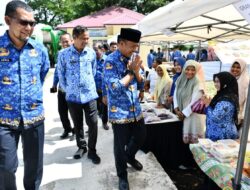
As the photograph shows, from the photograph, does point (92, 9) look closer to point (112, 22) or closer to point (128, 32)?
point (112, 22)

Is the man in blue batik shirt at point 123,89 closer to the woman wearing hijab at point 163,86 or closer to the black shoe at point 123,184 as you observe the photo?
the black shoe at point 123,184

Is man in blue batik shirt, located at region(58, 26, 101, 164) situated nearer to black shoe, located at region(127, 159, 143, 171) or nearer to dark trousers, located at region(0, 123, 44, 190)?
black shoe, located at region(127, 159, 143, 171)

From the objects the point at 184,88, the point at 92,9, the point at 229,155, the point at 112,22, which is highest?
the point at 92,9

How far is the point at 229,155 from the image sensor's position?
2533 millimetres

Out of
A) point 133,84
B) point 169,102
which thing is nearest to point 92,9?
point 169,102

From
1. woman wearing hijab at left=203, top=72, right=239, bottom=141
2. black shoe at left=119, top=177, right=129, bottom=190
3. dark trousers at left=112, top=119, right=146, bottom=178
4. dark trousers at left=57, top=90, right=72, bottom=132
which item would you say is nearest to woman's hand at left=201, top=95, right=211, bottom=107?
woman wearing hijab at left=203, top=72, right=239, bottom=141

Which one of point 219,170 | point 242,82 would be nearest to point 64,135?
point 219,170

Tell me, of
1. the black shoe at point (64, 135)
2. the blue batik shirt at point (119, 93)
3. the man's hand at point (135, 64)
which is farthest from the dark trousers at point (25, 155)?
the black shoe at point (64, 135)

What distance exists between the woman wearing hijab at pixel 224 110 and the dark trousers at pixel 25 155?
2028mm

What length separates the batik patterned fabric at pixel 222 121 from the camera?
3.09m

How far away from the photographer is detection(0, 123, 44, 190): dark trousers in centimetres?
219

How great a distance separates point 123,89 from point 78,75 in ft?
3.35

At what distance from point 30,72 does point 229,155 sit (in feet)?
6.58

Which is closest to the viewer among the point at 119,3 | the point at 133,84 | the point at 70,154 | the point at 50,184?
the point at 133,84
